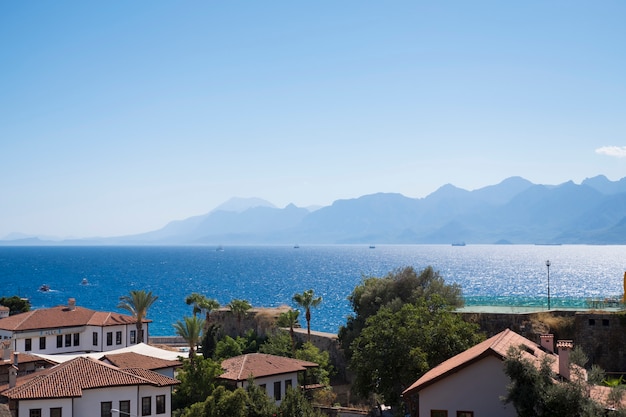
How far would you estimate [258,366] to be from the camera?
39.3 metres

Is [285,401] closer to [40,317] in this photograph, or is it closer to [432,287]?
[432,287]

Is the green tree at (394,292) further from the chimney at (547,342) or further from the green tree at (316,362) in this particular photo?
the chimney at (547,342)

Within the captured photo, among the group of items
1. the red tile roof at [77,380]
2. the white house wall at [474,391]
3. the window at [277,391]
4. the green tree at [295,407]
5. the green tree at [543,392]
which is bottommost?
the window at [277,391]

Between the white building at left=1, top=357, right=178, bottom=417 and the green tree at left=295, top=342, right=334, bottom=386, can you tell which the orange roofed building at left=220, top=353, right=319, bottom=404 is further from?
the white building at left=1, top=357, right=178, bottom=417

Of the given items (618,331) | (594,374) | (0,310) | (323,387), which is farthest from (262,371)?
(0,310)

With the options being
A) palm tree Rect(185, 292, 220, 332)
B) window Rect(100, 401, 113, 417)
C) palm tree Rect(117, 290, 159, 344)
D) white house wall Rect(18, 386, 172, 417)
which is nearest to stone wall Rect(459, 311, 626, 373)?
white house wall Rect(18, 386, 172, 417)

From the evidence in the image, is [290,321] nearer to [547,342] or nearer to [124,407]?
[124,407]

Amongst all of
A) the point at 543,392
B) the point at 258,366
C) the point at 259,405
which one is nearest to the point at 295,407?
the point at 259,405

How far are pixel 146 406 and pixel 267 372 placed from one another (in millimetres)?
7622

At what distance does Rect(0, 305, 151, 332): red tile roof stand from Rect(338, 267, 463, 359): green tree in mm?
21075

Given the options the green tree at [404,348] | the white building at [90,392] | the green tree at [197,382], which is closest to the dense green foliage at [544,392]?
the green tree at [404,348]

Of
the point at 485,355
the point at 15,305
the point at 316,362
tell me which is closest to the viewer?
the point at 485,355

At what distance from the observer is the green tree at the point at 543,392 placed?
733 inches

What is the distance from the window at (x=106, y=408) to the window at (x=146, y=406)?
1.75 meters
